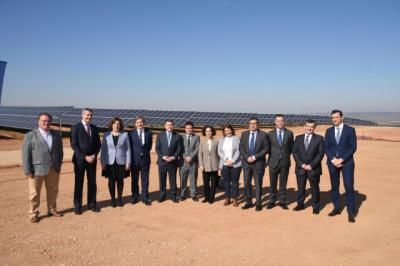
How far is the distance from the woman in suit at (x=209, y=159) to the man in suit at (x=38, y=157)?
8.82 feet

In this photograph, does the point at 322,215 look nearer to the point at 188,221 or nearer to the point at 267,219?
the point at 267,219

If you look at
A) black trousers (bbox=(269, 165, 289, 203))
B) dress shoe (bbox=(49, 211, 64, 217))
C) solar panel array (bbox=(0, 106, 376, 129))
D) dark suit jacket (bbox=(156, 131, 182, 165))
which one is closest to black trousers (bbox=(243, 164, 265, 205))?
black trousers (bbox=(269, 165, 289, 203))

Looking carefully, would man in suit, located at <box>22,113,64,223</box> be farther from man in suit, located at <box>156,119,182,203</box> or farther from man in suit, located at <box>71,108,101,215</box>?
man in suit, located at <box>156,119,182,203</box>

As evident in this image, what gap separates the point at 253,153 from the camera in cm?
675

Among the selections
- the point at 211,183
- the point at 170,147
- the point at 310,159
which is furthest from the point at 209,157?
the point at 310,159

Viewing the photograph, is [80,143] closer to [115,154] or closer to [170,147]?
[115,154]

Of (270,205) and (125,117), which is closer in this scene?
(270,205)

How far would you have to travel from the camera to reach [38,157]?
5848 mm

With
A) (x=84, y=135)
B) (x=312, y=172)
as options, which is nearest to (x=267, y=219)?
(x=312, y=172)

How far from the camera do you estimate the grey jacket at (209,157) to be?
7.19 meters

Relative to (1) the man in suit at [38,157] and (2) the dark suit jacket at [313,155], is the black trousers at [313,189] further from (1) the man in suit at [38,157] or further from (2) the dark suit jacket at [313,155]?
(1) the man in suit at [38,157]

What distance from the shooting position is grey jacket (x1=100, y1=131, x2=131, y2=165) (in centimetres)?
674

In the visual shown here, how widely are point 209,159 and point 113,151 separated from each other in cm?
185

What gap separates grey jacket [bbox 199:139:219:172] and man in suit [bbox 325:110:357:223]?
2.13 m
